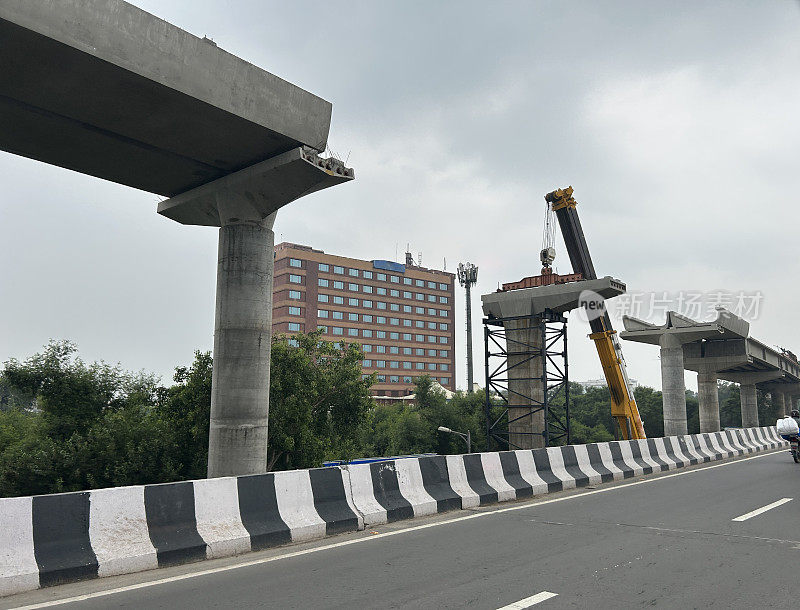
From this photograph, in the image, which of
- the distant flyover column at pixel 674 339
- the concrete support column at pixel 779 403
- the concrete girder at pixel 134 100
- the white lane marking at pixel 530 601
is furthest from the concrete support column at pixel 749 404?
the white lane marking at pixel 530 601

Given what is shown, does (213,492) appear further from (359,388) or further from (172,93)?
(359,388)

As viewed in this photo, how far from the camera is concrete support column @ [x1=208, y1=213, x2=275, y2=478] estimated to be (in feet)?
39.6

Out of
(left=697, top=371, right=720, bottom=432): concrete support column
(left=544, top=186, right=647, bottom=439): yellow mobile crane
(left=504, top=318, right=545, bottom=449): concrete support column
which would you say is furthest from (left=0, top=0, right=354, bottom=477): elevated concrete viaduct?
→ (left=697, top=371, right=720, bottom=432): concrete support column

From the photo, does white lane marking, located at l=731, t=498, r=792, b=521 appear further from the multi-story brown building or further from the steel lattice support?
the multi-story brown building

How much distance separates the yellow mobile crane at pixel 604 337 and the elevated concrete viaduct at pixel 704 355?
4.20 m

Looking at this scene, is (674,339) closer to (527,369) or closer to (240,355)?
(527,369)

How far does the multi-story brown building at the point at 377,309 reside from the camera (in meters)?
105

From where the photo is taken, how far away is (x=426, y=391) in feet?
208

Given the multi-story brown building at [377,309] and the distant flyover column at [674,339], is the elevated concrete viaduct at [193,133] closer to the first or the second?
the distant flyover column at [674,339]

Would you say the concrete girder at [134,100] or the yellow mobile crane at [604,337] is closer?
the concrete girder at [134,100]

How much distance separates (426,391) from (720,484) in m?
50.7

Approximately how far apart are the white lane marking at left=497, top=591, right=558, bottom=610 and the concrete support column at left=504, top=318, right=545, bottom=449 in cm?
2771

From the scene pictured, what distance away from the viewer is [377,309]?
382ft

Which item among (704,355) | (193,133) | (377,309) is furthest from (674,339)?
(377,309)
